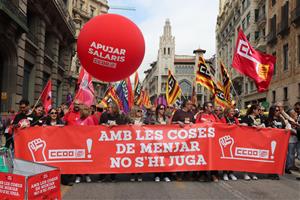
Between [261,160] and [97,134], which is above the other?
[97,134]

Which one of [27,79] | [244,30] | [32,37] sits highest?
[244,30]

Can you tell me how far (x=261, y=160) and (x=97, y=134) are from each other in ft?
12.2

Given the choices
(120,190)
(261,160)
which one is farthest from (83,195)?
(261,160)

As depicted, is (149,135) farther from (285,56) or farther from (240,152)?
(285,56)

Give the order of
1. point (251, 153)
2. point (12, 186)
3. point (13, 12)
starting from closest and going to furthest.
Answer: point (12, 186), point (251, 153), point (13, 12)

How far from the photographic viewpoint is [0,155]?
352 cm

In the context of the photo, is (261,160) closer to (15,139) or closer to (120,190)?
(120,190)

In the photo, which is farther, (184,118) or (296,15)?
(296,15)

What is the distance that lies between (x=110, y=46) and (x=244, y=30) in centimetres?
4036

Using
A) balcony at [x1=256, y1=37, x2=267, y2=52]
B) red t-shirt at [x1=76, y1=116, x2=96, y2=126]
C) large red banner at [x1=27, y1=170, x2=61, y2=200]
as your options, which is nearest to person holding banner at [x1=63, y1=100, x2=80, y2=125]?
red t-shirt at [x1=76, y1=116, x2=96, y2=126]

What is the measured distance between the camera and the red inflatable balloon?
288 inches

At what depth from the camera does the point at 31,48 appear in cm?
1888

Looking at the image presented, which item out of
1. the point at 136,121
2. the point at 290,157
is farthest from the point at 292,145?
the point at 136,121

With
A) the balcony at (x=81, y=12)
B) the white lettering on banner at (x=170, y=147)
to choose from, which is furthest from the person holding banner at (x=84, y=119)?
the balcony at (x=81, y=12)
